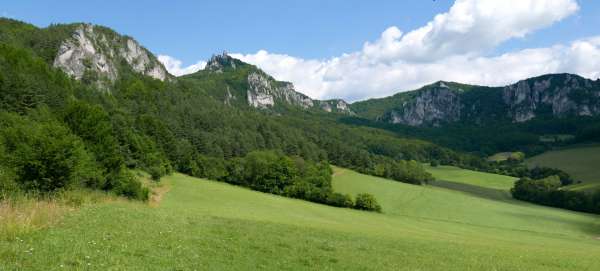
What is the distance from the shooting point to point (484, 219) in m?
76.9

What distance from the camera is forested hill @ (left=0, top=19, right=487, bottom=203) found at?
1754 inches

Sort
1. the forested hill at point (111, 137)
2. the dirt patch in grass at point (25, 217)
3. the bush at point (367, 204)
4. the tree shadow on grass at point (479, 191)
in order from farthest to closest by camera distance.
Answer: the tree shadow on grass at point (479, 191), the bush at point (367, 204), the forested hill at point (111, 137), the dirt patch in grass at point (25, 217)

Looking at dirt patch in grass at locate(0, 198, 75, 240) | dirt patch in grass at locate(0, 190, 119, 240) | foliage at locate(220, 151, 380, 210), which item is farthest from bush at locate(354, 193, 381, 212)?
dirt patch in grass at locate(0, 198, 75, 240)

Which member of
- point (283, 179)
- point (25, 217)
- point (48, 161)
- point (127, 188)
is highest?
point (25, 217)

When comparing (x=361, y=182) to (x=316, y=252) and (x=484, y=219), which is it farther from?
(x=316, y=252)

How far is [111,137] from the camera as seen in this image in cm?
6162

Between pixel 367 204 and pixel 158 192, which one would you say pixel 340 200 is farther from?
pixel 158 192

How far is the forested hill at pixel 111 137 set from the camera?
146ft

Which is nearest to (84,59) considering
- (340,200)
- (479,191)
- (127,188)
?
(340,200)

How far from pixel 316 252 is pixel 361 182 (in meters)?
88.6

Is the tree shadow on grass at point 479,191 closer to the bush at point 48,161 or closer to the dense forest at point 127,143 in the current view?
the dense forest at point 127,143

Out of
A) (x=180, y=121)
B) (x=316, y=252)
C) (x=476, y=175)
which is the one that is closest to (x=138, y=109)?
(x=180, y=121)

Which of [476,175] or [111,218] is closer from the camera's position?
[111,218]

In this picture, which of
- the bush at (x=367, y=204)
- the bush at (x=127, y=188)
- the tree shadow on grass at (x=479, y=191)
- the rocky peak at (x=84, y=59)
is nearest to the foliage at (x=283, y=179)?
the bush at (x=367, y=204)
